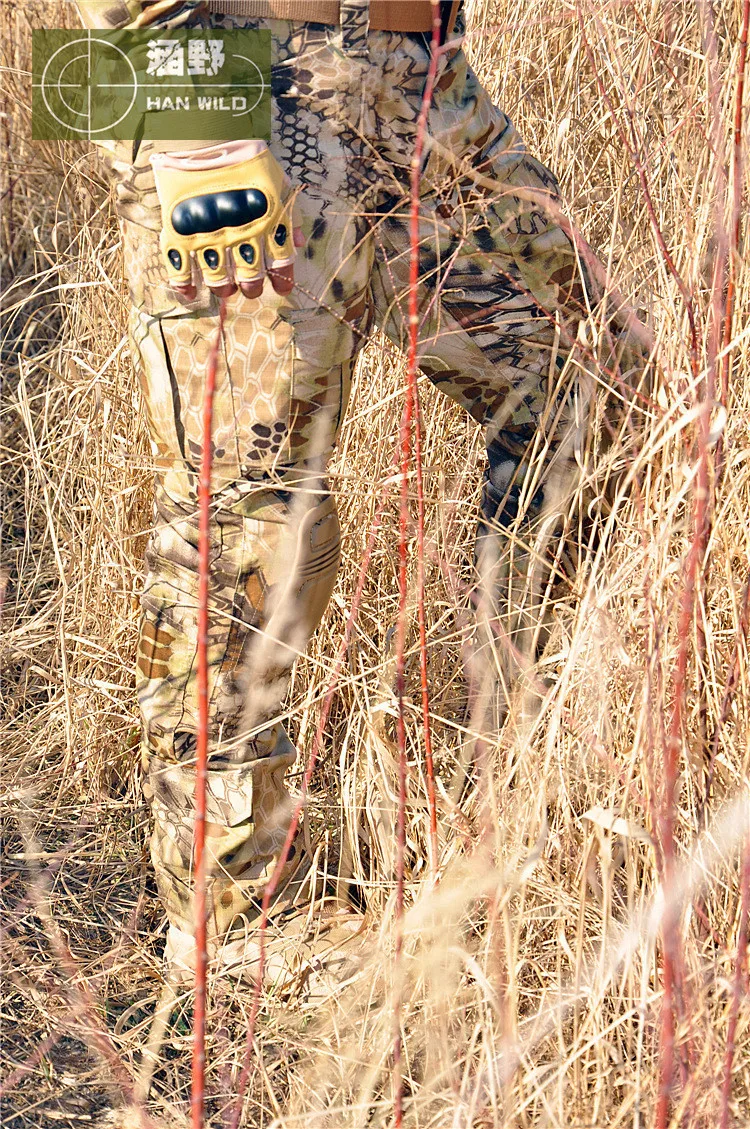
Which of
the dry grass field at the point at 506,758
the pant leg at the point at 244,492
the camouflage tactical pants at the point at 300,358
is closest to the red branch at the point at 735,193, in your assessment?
the dry grass field at the point at 506,758

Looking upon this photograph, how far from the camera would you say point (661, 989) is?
40.8 inches

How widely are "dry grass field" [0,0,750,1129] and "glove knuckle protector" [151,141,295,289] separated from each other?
0.25m

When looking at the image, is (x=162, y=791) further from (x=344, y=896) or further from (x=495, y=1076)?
(x=495, y=1076)

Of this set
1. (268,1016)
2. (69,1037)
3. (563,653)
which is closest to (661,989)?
(563,653)

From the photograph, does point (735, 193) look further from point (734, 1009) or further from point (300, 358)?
point (734, 1009)

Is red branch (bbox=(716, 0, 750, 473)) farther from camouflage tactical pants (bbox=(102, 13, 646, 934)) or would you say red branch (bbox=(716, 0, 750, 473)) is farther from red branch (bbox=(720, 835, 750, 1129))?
red branch (bbox=(720, 835, 750, 1129))

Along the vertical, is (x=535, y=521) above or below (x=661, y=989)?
above

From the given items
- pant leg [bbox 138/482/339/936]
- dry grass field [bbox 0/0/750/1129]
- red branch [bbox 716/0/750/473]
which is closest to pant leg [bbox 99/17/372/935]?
pant leg [bbox 138/482/339/936]

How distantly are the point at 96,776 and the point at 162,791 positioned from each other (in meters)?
0.40

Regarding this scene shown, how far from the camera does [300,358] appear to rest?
117cm

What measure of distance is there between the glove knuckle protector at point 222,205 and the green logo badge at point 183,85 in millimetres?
33

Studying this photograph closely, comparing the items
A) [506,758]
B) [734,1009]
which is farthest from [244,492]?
[734,1009]

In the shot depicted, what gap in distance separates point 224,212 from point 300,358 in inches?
6.7

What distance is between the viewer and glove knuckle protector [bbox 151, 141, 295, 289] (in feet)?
3.43
